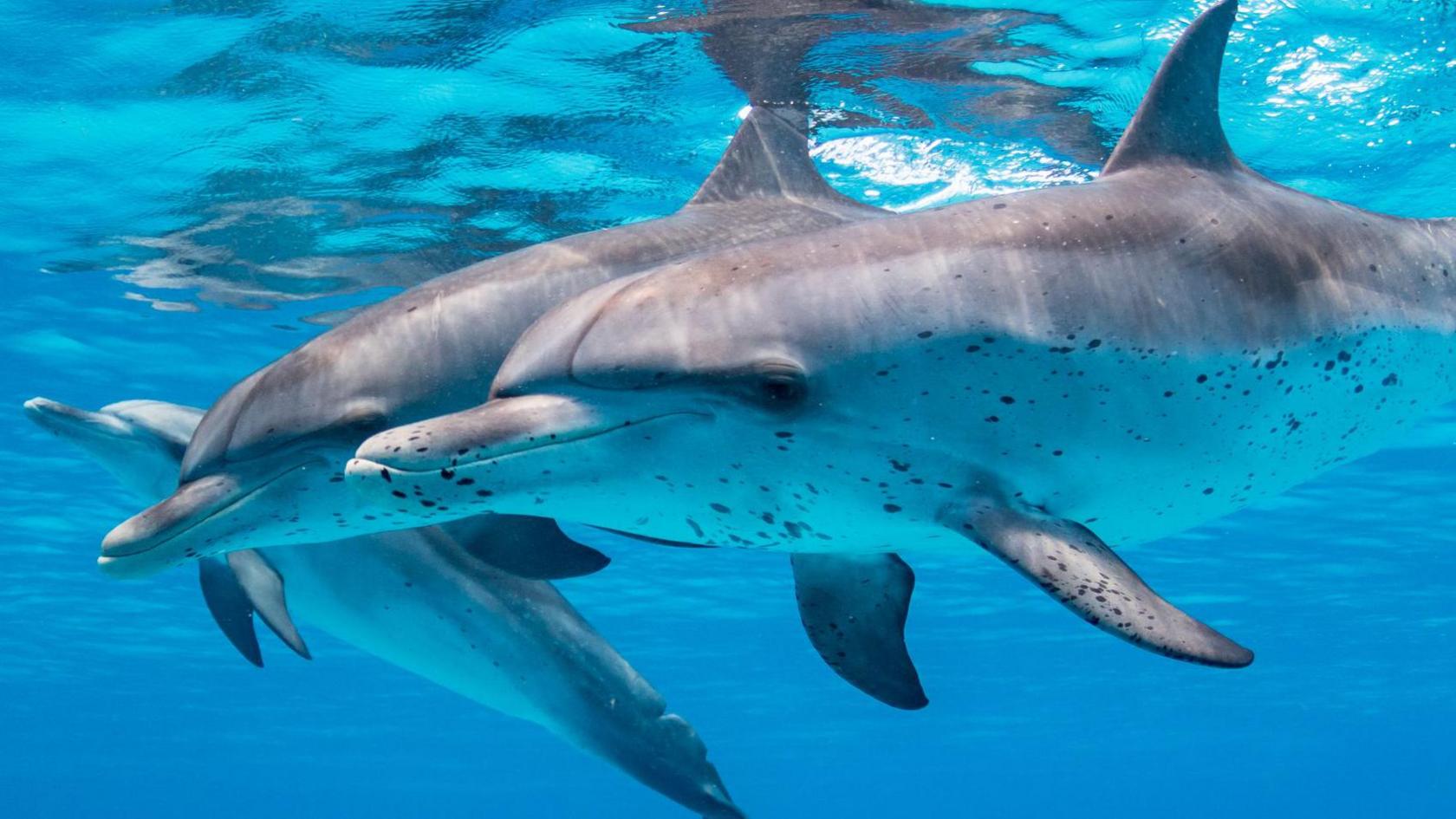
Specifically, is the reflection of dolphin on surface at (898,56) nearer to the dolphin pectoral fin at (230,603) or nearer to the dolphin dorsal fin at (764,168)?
the dolphin dorsal fin at (764,168)

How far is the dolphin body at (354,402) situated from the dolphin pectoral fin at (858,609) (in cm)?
104

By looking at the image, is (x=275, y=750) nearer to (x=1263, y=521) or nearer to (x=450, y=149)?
(x=1263, y=521)

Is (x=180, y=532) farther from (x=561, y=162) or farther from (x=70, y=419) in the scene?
(x=561, y=162)

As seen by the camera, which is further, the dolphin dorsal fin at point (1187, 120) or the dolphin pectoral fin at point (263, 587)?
the dolphin pectoral fin at point (263, 587)

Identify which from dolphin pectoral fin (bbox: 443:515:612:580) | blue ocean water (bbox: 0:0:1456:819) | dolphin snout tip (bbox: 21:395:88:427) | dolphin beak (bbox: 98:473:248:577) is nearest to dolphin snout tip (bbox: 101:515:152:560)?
dolphin beak (bbox: 98:473:248:577)

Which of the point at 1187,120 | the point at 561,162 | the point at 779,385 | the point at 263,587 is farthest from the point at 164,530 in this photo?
the point at 561,162

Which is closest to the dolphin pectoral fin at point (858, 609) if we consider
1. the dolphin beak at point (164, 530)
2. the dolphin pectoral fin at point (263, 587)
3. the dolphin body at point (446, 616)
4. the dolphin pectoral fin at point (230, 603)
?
the dolphin beak at point (164, 530)

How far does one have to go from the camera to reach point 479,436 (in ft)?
11.0

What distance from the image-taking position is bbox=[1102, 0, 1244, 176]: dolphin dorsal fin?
484 centimetres

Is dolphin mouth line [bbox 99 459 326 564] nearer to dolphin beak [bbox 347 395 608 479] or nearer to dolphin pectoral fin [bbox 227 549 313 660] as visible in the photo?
dolphin beak [bbox 347 395 608 479]

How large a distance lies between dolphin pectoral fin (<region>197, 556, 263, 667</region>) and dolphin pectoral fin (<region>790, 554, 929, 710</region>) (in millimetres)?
5438

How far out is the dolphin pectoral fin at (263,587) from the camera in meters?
8.52

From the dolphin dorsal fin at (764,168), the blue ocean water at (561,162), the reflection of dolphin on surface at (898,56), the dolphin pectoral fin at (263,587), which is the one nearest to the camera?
the dolphin dorsal fin at (764,168)

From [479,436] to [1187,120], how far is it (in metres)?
3.42
